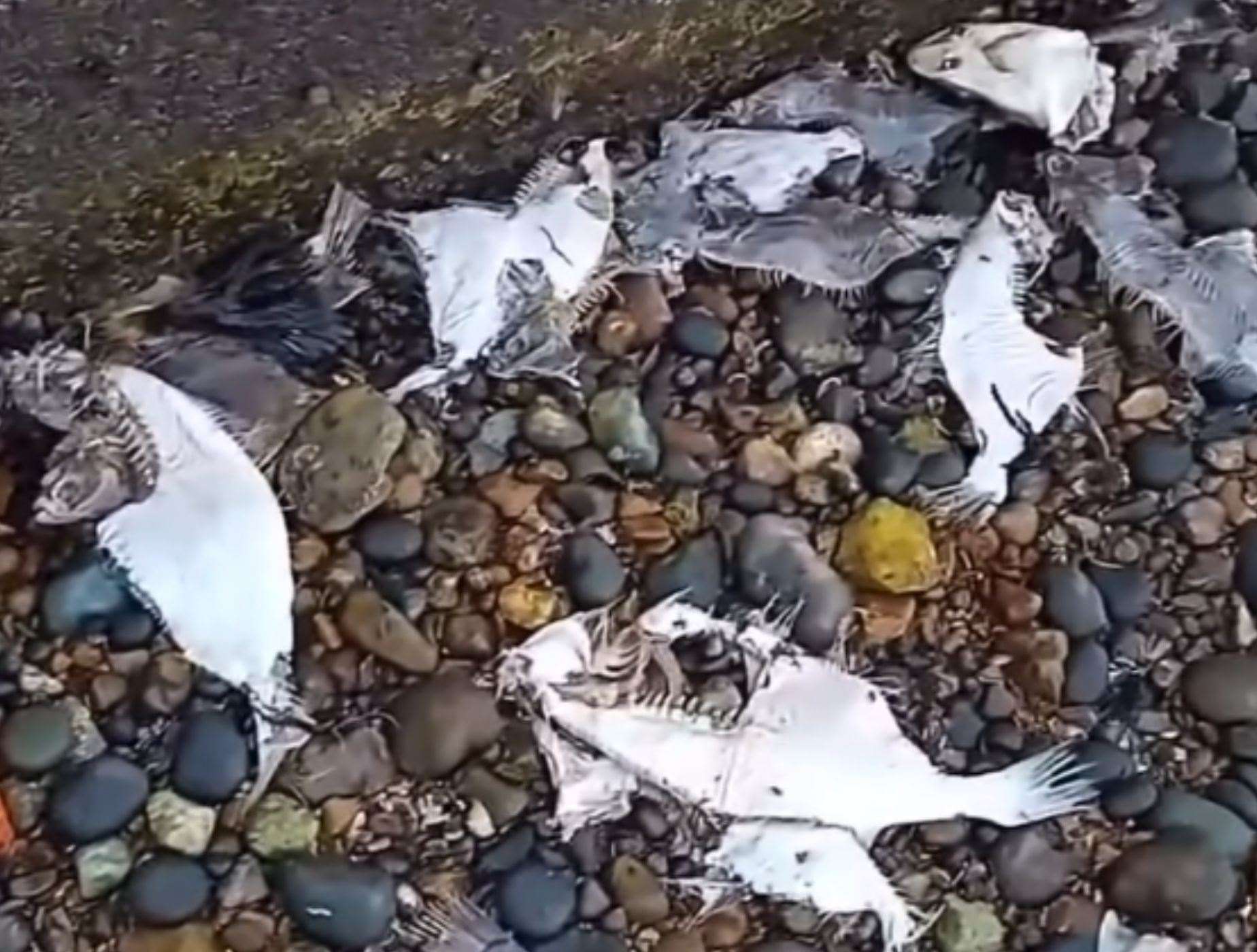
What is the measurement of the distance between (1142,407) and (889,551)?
12.4 inches

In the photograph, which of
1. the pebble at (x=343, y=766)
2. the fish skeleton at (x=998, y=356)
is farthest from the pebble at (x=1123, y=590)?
the pebble at (x=343, y=766)

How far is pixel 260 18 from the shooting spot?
1930mm

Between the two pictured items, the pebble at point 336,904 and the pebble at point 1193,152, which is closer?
the pebble at point 336,904

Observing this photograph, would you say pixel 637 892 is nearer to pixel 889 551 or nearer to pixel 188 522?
pixel 889 551

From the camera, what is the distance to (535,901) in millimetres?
1894

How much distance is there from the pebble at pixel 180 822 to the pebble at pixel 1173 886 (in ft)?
2.61

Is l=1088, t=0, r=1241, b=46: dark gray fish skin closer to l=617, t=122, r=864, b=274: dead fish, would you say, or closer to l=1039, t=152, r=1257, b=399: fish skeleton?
l=1039, t=152, r=1257, b=399: fish skeleton

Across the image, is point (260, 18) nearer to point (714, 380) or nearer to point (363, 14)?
point (363, 14)

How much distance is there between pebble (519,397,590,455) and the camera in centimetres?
205

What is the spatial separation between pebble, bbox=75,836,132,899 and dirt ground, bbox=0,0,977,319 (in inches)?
20.8

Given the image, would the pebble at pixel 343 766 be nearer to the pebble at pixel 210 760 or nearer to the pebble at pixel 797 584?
the pebble at pixel 210 760

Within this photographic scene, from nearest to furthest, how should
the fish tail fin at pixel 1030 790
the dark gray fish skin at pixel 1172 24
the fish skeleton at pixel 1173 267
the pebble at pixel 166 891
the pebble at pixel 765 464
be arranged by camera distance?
1. the pebble at pixel 166 891
2. the fish tail fin at pixel 1030 790
3. the pebble at pixel 765 464
4. the fish skeleton at pixel 1173 267
5. the dark gray fish skin at pixel 1172 24

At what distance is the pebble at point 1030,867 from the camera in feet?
6.41

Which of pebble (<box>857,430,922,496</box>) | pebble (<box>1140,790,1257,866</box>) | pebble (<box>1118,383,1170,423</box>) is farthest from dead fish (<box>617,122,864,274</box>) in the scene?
pebble (<box>1140,790,1257,866</box>)
